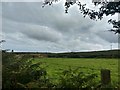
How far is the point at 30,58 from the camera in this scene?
9125mm

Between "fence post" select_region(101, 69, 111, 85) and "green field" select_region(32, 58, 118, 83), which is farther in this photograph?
"green field" select_region(32, 58, 118, 83)

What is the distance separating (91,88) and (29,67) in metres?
1.73

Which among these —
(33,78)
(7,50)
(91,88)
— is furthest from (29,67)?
(91,88)

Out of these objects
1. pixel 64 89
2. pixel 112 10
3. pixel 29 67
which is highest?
pixel 112 10

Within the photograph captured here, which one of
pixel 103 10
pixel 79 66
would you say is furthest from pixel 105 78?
pixel 79 66

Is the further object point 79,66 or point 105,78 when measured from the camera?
point 79,66

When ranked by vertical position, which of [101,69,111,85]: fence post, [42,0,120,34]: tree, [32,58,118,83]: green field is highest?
[42,0,120,34]: tree

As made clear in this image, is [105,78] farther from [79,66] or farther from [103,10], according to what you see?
[79,66]

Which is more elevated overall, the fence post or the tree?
the tree

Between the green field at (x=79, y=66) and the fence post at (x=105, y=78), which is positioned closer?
the fence post at (x=105, y=78)

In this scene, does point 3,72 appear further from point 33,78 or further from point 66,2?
point 66,2

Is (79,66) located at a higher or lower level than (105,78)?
lower

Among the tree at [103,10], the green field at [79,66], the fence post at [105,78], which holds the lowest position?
the green field at [79,66]

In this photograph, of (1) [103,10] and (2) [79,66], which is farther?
(2) [79,66]
